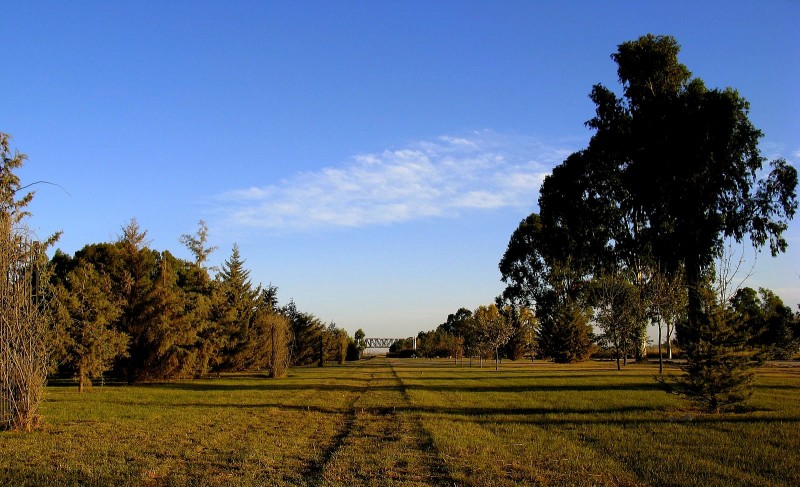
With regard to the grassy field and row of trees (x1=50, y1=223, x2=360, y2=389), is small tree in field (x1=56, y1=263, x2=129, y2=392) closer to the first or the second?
row of trees (x1=50, y1=223, x2=360, y2=389)

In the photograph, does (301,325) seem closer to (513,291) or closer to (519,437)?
(513,291)

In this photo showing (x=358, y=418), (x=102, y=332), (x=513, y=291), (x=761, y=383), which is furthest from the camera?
(x=513, y=291)

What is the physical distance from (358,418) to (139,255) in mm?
22321

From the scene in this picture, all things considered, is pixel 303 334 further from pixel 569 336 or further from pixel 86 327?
pixel 86 327

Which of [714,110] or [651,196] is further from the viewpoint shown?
[651,196]

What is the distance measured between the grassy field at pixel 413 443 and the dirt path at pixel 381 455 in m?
0.02

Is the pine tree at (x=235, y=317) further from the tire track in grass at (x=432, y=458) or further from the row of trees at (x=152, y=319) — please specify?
the tire track in grass at (x=432, y=458)

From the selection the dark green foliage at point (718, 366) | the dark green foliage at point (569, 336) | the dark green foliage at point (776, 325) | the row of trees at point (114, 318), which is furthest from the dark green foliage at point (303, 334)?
the dark green foliage at point (718, 366)

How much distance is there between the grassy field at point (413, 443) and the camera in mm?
8516

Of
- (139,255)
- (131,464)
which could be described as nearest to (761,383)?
(131,464)

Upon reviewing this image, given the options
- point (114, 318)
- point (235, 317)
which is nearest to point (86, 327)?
point (114, 318)

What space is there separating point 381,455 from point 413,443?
4.77 feet

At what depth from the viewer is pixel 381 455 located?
10.1 metres

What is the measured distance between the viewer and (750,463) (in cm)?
923
